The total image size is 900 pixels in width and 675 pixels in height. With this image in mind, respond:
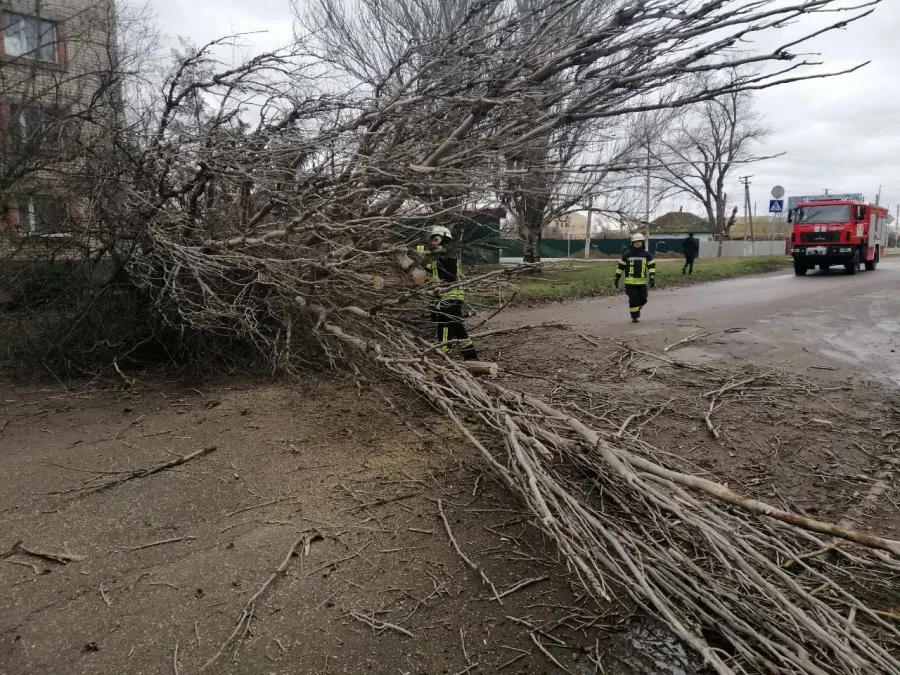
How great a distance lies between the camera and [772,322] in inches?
367

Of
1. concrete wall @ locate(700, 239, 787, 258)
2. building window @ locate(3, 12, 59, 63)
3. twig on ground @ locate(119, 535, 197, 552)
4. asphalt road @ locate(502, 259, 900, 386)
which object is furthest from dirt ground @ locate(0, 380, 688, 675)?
concrete wall @ locate(700, 239, 787, 258)

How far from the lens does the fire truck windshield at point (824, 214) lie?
19672 mm

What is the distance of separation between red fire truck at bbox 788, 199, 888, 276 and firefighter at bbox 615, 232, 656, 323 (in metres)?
13.7

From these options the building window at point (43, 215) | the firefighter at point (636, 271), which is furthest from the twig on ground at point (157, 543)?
the firefighter at point (636, 271)

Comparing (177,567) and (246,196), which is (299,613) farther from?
(246,196)

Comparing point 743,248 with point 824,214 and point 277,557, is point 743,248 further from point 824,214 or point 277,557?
point 277,557

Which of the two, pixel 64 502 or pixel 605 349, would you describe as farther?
pixel 605 349

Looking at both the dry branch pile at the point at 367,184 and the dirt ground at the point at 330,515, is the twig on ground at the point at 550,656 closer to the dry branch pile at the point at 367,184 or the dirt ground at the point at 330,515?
the dirt ground at the point at 330,515

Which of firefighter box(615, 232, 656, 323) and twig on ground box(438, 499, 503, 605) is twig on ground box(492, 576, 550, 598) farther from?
firefighter box(615, 232, 656, 323)

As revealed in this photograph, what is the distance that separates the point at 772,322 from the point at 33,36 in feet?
44.0

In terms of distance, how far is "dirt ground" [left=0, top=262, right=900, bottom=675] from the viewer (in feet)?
7.97

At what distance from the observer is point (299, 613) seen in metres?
2.59

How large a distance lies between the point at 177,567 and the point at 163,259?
3109mm

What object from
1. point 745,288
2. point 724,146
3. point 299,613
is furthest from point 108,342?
point 724,146
